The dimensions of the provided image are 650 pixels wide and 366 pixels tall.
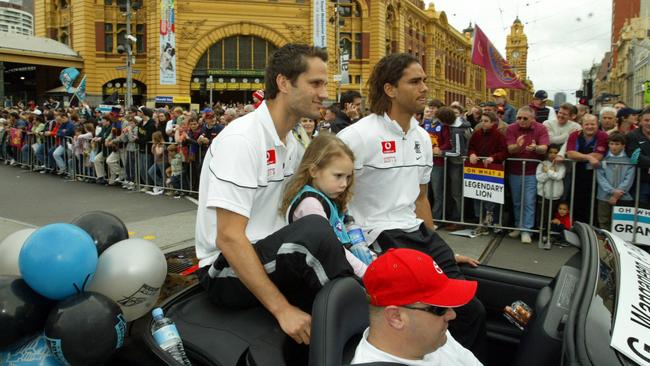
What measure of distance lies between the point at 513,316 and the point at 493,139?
5.59 m

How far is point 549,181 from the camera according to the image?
7.29 m

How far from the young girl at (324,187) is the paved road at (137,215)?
154 inches

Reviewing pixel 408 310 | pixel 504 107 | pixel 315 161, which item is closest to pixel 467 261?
pixel 315 161

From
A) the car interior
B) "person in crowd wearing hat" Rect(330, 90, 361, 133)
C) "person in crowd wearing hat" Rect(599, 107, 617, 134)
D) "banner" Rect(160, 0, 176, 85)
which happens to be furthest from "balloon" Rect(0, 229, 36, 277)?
"banner" Rect(160, 0, 176, 85)

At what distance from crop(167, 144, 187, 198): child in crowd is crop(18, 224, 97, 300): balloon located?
8.85m

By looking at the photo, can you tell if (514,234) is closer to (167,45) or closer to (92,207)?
(92,207)

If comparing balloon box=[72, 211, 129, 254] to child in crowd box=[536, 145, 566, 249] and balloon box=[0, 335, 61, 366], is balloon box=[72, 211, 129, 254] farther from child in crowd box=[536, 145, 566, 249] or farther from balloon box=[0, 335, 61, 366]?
child in crowd box=[536, 145, 566, 249]

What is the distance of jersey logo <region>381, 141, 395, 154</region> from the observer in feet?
11.3

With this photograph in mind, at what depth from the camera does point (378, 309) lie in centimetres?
173

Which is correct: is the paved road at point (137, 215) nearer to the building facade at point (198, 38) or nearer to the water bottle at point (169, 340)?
the water bottle at point (169, 340)

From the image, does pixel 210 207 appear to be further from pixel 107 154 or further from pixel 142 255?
pixel 107 154

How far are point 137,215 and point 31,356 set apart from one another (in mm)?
7051

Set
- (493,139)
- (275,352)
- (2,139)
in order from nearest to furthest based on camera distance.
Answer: (275,352) < (493,139) < (2,139)

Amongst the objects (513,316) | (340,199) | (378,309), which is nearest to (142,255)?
(340,199)
